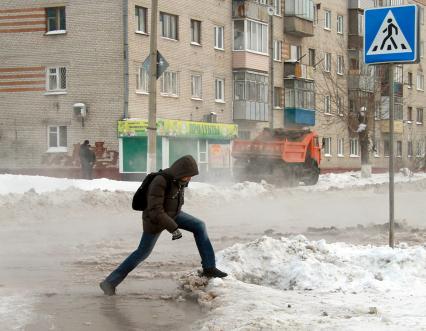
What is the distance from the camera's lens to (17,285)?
834 cm

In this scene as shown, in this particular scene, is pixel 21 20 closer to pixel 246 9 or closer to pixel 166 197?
pixel 246 9

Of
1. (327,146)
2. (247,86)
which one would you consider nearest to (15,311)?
(247,86)

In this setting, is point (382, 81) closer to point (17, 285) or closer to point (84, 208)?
point (84, 208)

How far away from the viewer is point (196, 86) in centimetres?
3759

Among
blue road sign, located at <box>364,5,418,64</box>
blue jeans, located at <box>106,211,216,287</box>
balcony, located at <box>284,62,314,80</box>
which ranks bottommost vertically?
blue jeans, located at <box>106,211,216,287</box>

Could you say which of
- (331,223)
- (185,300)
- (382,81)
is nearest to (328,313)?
(185,300)

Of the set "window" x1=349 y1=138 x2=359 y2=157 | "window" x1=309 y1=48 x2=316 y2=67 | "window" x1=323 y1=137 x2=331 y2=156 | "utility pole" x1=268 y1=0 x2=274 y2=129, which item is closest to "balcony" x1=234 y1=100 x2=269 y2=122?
"utility pole" x1=268 y1=0 x2=274 y2=129

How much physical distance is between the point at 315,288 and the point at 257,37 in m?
34.8

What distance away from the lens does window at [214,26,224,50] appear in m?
39.0

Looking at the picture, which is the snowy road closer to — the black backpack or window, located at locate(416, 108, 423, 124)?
the black backpack

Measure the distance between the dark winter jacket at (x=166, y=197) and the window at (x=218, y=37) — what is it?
105ft

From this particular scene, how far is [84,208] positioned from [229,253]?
10.0m

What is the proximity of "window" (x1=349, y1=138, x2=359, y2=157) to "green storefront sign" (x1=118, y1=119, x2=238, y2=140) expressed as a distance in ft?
50.8

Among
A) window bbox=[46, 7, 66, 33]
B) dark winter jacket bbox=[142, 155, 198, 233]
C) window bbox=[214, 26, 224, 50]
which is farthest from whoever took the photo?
window bbox=[214, 26, 224, 50]
